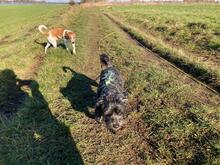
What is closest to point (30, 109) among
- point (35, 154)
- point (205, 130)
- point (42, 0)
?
point (35, 154)

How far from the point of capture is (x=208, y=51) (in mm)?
14703

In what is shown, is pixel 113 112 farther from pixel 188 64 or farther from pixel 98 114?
pixel 188 64

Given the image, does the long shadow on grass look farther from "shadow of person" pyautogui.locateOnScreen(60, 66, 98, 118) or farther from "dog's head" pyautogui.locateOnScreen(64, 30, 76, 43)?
"dog's head" pyautogui.locateOnScreen(64, 30, 76, 43)

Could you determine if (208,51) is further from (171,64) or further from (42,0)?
(42,0)

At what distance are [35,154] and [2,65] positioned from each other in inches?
314

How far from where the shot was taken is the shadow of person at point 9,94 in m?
9.09

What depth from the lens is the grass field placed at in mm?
6305

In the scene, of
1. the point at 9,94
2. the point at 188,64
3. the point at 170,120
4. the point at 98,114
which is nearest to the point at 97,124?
the point at 98,114

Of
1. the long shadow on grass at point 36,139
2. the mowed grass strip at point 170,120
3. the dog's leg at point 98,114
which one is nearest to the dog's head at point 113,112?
the dog's leg at point 98,114

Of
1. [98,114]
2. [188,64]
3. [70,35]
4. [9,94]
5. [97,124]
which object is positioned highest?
[70,35]

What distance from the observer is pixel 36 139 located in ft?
23.2

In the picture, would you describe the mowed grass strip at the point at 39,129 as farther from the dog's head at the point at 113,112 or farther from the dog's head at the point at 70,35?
the dog's head at the point at 70,35

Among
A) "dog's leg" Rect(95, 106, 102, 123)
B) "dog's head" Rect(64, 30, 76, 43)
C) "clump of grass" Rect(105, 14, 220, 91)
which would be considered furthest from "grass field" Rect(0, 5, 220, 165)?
"dog's head" Rect(64, 30, 76, 43)

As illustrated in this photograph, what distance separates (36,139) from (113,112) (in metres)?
1.99
